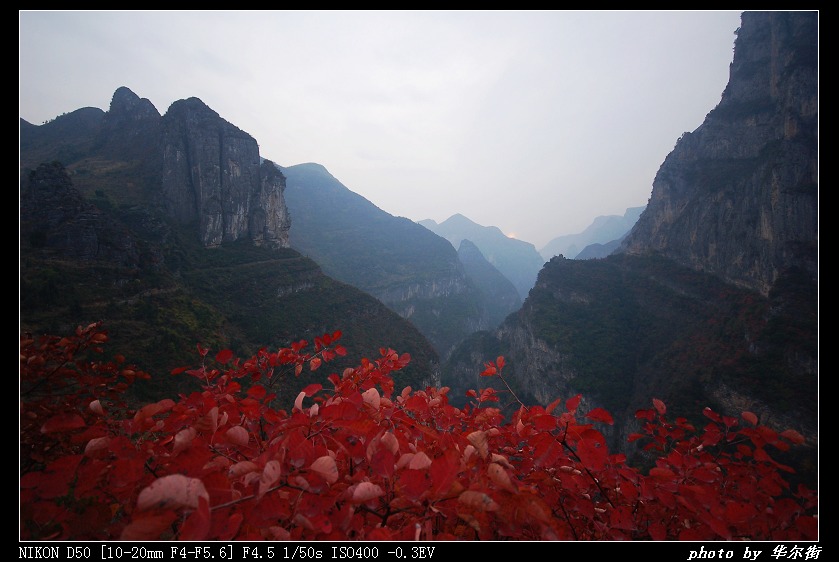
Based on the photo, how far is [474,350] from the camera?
66.0 metres

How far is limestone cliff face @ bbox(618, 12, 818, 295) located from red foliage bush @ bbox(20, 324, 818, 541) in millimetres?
34843

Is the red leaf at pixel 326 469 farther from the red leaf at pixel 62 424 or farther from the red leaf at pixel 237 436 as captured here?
the red leaf at pixel 62 424

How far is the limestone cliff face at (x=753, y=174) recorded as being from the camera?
30.6 meters

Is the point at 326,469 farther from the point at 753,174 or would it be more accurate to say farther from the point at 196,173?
the point at 753,174

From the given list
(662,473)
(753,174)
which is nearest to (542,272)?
(753,174)

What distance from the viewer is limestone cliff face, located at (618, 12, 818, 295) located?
30.6m

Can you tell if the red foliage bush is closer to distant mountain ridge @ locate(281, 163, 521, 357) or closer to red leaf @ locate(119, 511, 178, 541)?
red leaf @ locate(119, 511, 178, 541)

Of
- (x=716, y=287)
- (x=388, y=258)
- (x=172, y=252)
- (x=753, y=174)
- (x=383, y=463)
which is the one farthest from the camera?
(x=388, y=258)

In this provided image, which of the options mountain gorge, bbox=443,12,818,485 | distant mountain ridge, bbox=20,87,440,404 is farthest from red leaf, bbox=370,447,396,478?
mountain gorge, bbox=443,12,818,485

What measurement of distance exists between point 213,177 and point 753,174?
6841cm

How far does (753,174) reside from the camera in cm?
3681

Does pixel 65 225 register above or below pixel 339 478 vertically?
above
